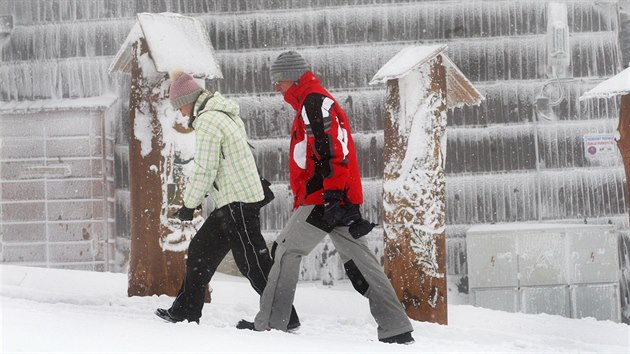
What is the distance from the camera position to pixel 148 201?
7.17 m

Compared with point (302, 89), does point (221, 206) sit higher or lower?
lower

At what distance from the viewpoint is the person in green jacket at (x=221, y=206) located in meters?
5.93

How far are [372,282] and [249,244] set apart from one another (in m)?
0.86

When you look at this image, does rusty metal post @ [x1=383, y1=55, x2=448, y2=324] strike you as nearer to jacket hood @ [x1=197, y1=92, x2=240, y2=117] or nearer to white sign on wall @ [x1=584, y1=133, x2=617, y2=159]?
jacket hood @ [x1=197, y1=92, x2=240, y2=117]

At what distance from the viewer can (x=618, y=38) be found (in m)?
11.9

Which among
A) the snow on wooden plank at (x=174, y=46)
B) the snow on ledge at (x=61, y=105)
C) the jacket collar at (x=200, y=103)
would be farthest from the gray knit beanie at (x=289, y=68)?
the snow on ledge at (x=61, y=105)

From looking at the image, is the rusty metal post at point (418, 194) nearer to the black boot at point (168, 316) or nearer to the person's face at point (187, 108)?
the person's face at point (187, 108)

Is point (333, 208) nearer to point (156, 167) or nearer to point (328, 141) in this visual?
point (328, 141)

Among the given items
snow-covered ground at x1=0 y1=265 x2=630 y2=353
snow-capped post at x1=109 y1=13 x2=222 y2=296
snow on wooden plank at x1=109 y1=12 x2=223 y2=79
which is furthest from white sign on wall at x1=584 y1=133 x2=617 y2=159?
snow-capped post at x1=109 y1=13 x2=222 y2=296

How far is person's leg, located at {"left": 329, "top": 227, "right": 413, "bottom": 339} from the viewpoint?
5578 mm

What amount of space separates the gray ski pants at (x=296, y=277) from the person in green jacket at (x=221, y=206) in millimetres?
359

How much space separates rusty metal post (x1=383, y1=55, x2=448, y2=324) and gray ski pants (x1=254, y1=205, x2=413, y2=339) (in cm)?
143

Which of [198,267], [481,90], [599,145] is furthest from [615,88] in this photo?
[599,145]

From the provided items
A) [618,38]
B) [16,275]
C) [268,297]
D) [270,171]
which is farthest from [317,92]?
[618,38]
